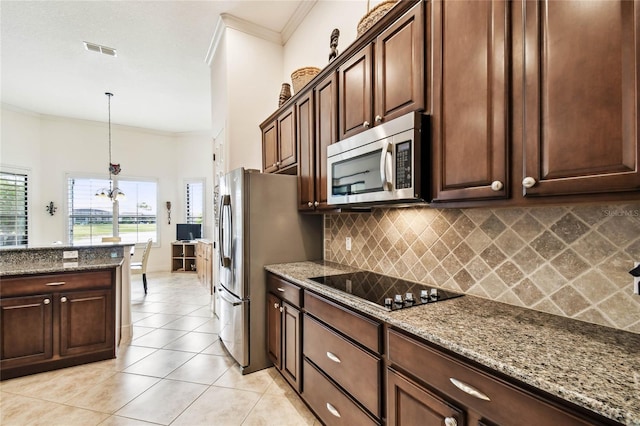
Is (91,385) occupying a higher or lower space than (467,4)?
lower

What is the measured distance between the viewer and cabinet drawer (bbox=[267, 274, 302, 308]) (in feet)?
6.98

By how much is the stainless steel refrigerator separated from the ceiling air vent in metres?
2.91

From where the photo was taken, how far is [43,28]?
3.54m

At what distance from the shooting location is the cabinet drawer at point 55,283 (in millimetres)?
2502

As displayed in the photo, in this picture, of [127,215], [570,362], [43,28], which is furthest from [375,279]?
[127,215]

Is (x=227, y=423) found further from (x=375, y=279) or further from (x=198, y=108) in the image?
(x=198, y=108)

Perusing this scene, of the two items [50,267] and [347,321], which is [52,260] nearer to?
[50,267]

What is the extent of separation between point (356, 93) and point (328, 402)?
1917mm

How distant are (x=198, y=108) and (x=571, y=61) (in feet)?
20.6

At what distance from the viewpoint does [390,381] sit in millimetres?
1317

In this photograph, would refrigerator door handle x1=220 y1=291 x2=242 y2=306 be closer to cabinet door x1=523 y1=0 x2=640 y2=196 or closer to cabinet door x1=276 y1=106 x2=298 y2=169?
cabinet door x1=276 y1=106 x2=298 y2=169

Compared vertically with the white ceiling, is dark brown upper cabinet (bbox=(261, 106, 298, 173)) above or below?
below

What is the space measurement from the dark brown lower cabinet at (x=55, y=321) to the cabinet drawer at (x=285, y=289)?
158cm

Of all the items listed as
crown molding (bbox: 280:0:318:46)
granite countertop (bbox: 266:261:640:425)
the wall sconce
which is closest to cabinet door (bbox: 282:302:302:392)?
granite countertop (bbox: 266:261:640:425)
